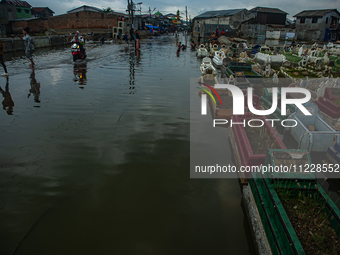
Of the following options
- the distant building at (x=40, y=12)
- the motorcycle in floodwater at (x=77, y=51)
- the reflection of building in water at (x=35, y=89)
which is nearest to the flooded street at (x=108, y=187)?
the reflection of building in water at (x=35, y=89)

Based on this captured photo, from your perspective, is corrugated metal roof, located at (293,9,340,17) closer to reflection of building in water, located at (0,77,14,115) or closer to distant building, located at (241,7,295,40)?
distant building, located at (241,7,295,40)

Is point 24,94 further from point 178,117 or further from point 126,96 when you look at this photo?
point 178,117

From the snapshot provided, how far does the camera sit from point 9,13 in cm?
4856

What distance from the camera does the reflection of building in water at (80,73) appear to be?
13699mm

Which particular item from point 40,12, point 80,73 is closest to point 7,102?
point 80,73

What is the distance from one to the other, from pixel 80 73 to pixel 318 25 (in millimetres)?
45444

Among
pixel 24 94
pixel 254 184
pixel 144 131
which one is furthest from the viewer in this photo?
pixel 24 94

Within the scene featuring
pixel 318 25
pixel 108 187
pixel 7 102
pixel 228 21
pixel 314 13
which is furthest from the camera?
pixel 228 21

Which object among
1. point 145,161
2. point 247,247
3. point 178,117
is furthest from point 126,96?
point 247,247

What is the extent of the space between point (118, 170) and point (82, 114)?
404cm

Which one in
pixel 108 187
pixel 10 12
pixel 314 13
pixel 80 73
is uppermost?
pixel 10 12

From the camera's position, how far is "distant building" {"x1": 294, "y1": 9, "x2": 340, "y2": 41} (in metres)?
42.6

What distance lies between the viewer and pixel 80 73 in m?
15.9

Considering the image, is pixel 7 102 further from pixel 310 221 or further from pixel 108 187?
pixel 310 221
